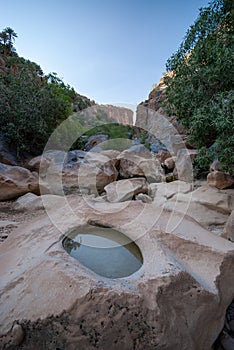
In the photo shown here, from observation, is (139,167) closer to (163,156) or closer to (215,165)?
(163,156)

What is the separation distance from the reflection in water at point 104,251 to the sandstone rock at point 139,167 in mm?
5298

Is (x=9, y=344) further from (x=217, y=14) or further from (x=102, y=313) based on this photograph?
(x=217, y=14)

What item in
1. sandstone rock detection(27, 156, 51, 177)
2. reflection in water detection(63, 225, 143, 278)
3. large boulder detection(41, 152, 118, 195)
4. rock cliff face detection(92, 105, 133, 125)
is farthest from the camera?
rock cliff face detection(92, 105, 133, 125)

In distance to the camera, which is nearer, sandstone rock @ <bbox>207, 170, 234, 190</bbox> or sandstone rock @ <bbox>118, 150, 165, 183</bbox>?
sandstone rock @ <bbox>207, 170, 234, 190</bbox>

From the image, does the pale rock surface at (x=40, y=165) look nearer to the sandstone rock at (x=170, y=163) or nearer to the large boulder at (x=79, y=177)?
the large boulder at (x=79, y=177)

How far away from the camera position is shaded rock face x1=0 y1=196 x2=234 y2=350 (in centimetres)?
130

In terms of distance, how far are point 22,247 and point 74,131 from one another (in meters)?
10.5

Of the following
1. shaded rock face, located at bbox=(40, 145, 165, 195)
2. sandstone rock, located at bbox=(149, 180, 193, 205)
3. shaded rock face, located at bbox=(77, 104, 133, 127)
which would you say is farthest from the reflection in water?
shaded rock face, located at bbox=(77, 104, 133, 127)

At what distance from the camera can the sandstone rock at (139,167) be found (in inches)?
307

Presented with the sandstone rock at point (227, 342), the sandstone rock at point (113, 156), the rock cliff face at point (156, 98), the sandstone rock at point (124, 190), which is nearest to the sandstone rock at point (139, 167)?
the sandstone rock at point (113, 156)

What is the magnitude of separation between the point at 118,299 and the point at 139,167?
6971 millimetres

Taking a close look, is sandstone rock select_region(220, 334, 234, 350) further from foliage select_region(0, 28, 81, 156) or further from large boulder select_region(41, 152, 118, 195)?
foliage select_region(0, 28, 81, 156)

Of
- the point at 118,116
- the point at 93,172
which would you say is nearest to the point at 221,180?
the point at 93,172

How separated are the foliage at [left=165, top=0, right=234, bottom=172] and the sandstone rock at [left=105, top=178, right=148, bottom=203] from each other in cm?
217
